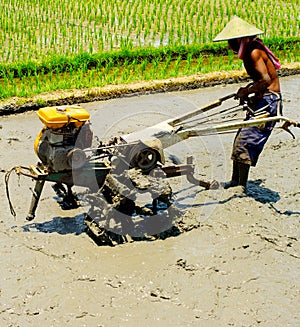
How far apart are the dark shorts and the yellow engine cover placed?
55.3 inches

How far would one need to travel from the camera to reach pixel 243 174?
186 inches

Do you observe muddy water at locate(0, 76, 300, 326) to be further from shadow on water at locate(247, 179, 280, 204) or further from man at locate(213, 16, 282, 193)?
man at locate(213, 16, 282, 193)

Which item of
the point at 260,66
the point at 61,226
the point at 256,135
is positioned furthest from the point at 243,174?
the point at 61,226

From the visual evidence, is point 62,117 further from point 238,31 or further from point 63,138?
point 238,31

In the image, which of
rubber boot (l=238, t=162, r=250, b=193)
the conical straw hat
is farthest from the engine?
rubber boot (l=238, t=162, r=250, b=193)

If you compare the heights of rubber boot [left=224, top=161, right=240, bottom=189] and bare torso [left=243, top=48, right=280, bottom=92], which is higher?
bare torso [left=243, top=48, right=280, bottom=92]

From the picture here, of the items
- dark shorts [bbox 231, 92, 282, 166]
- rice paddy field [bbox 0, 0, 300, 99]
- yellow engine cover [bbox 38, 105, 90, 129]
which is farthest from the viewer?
rice paddy field [bbox 0, 0, 300, 99]

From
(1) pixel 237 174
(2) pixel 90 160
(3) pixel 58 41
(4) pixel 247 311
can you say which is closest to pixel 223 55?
(3) pixel 58 41

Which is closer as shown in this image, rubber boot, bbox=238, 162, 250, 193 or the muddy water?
the muddy water

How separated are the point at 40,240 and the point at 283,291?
161 cm

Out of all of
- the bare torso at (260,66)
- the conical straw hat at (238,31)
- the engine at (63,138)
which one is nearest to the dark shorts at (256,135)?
the bare torso at (260,66)

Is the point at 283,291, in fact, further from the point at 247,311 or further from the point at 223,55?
the point at 223,55

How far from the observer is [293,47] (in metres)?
9.35

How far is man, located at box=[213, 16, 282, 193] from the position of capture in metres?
4.42
